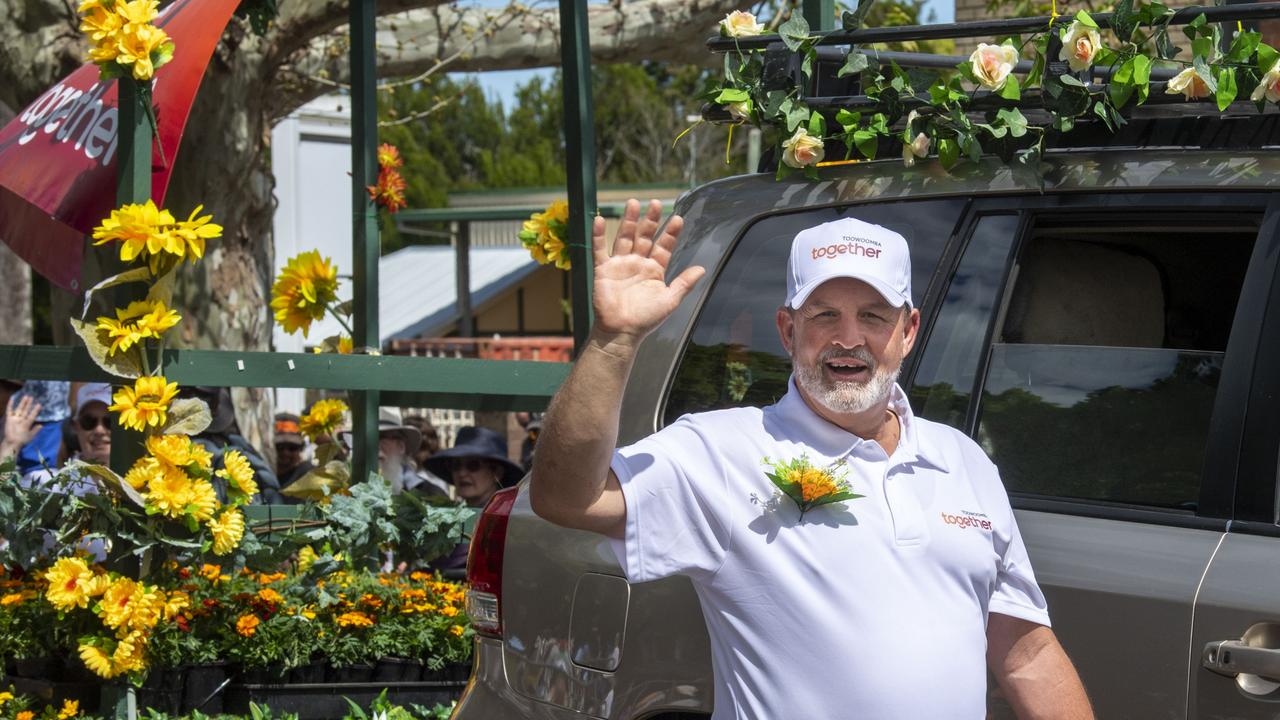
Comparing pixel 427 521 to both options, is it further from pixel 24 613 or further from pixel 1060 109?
pixel 1060 109

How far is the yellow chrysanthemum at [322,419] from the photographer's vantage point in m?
6.04

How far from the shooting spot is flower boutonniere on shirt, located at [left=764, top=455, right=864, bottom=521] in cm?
240

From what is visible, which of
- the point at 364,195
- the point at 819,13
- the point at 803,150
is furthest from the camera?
the point at 364,195

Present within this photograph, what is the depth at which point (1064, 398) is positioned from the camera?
8.89 feet

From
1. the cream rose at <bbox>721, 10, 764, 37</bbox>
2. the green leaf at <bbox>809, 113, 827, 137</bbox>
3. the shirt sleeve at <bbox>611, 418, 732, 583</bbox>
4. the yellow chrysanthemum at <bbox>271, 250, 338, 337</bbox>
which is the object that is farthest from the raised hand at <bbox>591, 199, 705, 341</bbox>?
the yellow chrysanthemum at <bbox>271, 250, 338, 337</bbox>

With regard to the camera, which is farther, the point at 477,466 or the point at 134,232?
the point at 477,466

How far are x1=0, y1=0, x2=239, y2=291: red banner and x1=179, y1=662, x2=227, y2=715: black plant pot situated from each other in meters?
1.41

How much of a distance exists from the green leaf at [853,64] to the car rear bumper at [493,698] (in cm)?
137

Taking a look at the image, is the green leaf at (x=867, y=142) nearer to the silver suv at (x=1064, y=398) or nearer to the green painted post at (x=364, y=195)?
the silver suv at (x=1064, y=398)

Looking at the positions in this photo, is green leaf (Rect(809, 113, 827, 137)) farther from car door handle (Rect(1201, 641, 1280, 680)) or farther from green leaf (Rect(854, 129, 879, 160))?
car door handle (Rect(1201, 641, 1280, 680))

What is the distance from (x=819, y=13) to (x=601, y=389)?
2212mm

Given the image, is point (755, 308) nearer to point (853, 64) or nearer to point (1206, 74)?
point (853, 64)

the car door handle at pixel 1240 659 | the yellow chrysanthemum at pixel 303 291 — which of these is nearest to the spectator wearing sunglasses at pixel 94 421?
the yellow chrysanthemum at pixel 303 291

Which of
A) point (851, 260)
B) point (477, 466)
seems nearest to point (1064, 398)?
point (851, 260)
